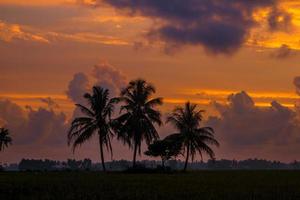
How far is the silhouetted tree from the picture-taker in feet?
292

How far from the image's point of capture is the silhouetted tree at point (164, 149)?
88875 millimetres

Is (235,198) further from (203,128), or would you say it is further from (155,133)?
(203,128)

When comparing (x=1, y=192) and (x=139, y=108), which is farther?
(x=139, y=108)

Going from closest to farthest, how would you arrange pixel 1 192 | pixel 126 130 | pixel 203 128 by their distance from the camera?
pixel 1 192, pixel 126 130, pixel 203 128

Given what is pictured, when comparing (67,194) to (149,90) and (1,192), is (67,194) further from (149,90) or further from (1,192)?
(149,90)

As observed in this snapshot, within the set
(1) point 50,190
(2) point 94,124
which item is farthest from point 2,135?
(1) point 50,190

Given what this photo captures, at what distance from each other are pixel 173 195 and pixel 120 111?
5011 centimetres

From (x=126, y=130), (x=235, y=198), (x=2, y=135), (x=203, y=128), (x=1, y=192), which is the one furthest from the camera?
(x=2, y=135)

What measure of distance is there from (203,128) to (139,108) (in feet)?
38.1

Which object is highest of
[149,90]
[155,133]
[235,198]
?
[149,90]

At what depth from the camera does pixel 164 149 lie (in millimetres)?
91062

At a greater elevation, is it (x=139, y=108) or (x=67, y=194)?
(x=139, y=108)

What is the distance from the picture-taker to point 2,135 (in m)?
105

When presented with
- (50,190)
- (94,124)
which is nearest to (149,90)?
(94,124)
